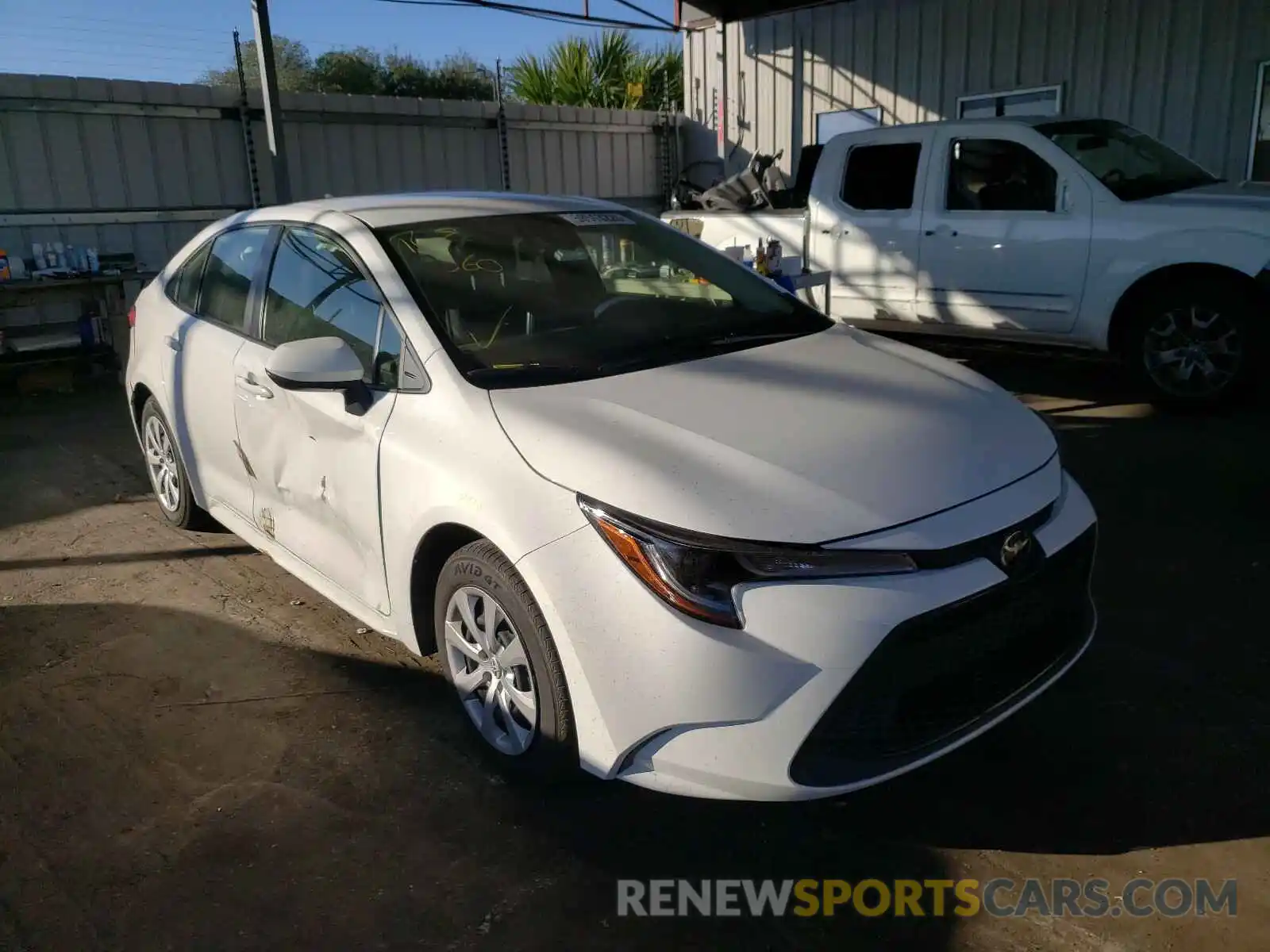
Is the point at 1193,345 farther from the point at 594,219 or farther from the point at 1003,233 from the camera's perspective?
the point at 594,219

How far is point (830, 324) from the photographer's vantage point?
362cm

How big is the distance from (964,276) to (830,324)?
13.1 ft

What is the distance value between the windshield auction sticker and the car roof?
3 centimetres

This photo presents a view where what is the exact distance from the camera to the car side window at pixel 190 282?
4.39 m

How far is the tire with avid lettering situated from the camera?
2.46m

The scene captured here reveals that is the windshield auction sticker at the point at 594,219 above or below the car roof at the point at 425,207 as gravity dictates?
below

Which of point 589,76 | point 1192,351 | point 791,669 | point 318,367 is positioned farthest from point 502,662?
point 589,76

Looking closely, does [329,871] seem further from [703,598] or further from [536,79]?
[536,79]

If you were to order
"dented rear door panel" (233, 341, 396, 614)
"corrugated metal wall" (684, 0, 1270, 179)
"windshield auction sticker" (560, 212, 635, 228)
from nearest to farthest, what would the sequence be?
"dented rear door panel" (233, 341, 396, 614) < "windshield auction sticker" (560, 212, 635, 228) < "corrugated metal wall" (684, 0, 1270, 179)

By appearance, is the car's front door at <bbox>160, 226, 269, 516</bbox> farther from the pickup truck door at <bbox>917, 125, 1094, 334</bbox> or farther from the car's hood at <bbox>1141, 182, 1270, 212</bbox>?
the car's hood at <bbox>1141, 182, 1270, 212</bbox>

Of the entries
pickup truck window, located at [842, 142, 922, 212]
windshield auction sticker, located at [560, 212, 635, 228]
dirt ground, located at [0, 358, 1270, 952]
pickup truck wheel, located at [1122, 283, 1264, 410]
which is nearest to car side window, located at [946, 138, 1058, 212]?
pickup truck window, located at [842, 142, 922, 212]

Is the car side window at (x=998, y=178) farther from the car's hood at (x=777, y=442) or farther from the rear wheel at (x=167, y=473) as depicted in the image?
the rear wheel at (x=167, y=473)

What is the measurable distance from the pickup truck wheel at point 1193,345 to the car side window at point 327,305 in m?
5.24

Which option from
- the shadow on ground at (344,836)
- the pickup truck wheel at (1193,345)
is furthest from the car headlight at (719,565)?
the pickup truck wheel at (1193,345)
